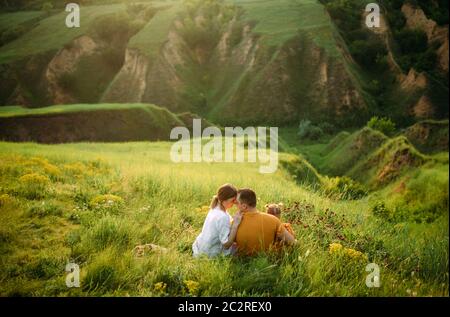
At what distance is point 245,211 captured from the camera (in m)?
6.84

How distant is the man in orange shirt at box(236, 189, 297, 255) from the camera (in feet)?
22.0

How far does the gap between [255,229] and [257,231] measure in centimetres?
5

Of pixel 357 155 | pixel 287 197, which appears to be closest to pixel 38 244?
pixel 287 197

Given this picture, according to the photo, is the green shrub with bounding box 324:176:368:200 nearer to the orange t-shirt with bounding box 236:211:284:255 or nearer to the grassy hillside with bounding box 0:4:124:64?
the orange t-shirt with bounding box 236:211:284:255

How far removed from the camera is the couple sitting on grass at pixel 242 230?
672 centimetres

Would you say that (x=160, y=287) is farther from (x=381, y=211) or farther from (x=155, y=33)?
(x=155, y=33)

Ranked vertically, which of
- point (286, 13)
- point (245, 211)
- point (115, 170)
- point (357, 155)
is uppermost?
point (286, 13)

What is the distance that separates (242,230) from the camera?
6.79 m

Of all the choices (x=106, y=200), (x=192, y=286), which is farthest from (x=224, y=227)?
(x=106, y=200)

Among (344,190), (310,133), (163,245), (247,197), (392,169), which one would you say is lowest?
(310,133)

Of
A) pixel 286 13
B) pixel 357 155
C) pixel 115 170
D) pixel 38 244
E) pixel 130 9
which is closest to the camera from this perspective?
pixel 38 244

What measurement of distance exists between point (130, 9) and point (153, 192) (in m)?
84.4

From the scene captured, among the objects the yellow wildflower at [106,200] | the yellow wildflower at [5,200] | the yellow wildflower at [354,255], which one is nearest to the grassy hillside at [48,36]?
the yellow wildflower at [5,200]

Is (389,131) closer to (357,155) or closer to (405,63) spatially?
(357,155)
